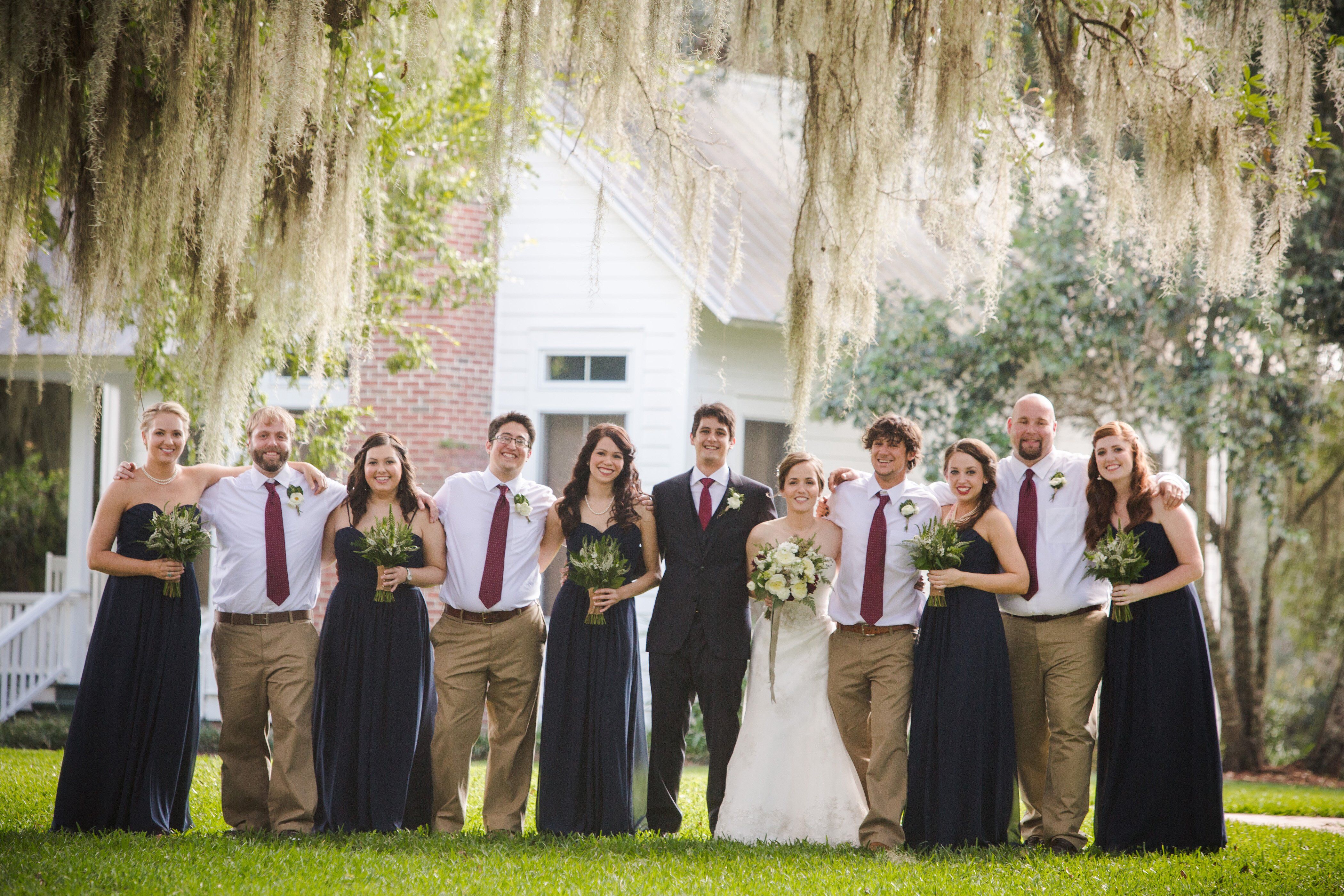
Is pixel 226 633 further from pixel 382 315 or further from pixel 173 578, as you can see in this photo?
pixel 382 315

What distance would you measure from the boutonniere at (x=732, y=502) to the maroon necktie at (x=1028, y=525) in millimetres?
1266

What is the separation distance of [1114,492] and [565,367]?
7.09m

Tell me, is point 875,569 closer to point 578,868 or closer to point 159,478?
point 578,868

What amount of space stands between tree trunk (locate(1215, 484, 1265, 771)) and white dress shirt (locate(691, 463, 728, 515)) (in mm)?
8646

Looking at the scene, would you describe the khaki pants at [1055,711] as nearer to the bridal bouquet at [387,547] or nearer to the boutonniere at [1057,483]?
the boutonniere at [1057,483]

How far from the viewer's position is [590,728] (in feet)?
18.7

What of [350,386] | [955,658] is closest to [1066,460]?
[955,658]

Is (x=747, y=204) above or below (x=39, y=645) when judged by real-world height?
above

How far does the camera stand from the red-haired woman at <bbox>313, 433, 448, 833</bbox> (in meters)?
5.56

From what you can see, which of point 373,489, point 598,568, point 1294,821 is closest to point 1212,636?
point 1294,821

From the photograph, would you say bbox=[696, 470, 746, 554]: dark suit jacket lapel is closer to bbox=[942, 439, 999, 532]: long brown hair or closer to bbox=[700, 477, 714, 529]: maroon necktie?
bbox=[700, 477, 714, 529]: maroon necktie

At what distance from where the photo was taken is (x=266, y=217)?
599cm

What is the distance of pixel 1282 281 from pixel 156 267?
8675 mm

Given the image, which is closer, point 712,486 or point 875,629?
point 875,629
